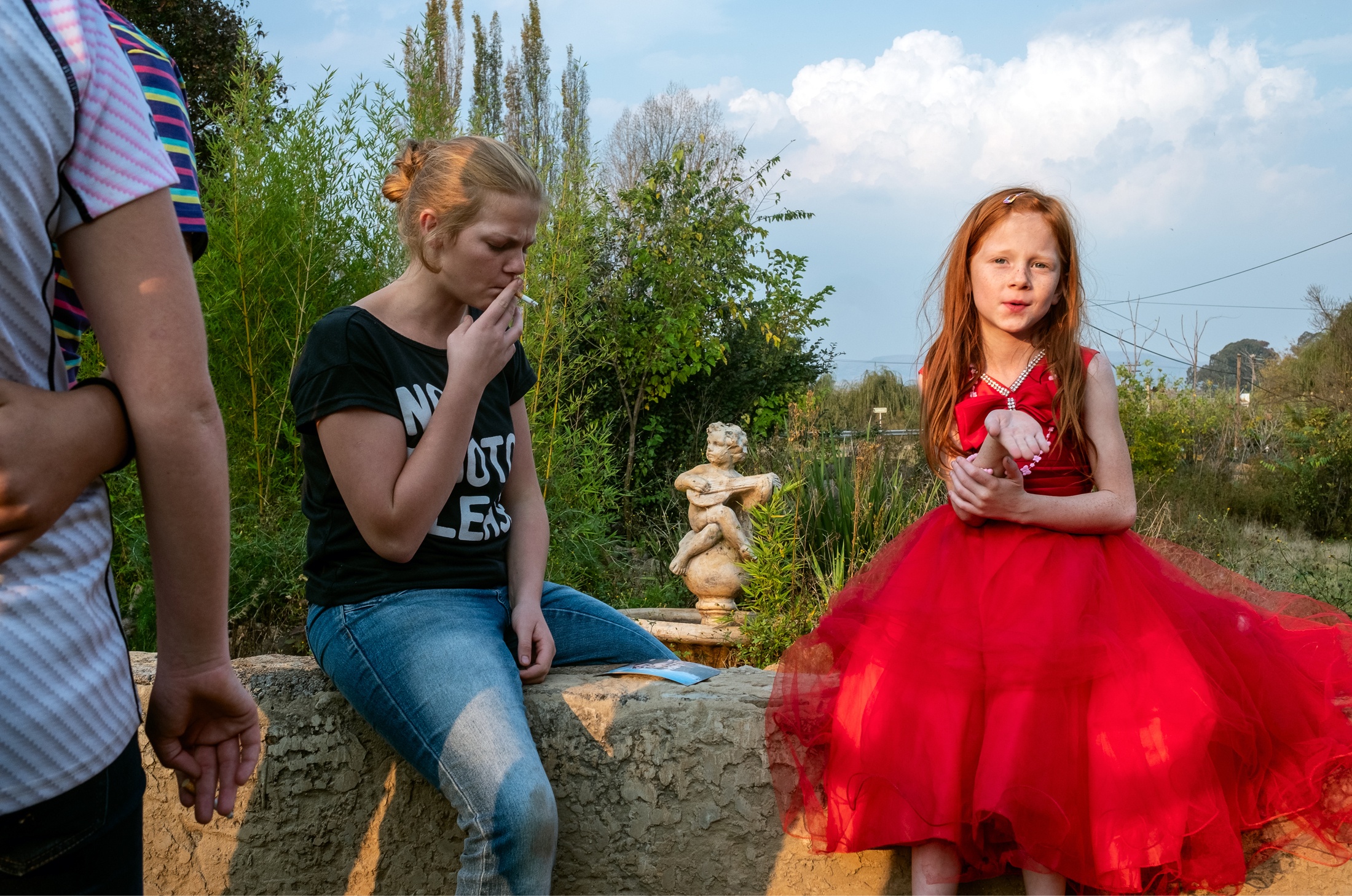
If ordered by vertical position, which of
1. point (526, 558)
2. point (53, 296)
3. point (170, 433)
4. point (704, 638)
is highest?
point (53, 296)

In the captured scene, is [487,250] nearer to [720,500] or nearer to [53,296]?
[53,296]

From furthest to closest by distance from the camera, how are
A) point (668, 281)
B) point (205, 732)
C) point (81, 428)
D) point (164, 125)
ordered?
point (668, 281) → point (205, 732) → point (164, 125) → point (81, 428)

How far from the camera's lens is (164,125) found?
870 millimetres

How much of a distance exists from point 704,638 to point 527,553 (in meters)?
2.27

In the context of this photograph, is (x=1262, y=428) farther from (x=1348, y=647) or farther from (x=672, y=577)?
(x=1348, y=647)

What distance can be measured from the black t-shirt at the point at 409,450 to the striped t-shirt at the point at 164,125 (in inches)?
31.4

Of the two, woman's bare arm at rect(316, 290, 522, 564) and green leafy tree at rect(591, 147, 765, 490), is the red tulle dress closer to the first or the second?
woman's bare arm at rect(316, 290, 522, 564)

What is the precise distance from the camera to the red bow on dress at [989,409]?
205 cm

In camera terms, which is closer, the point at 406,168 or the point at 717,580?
the point at 406,168

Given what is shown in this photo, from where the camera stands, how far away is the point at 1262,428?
395 inches

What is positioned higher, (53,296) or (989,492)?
(53,296)

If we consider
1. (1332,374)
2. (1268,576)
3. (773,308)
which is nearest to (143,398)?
(1268,576)

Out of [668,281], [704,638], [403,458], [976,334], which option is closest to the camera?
[403,458]

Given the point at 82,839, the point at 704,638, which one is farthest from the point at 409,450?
the point at 704,638
